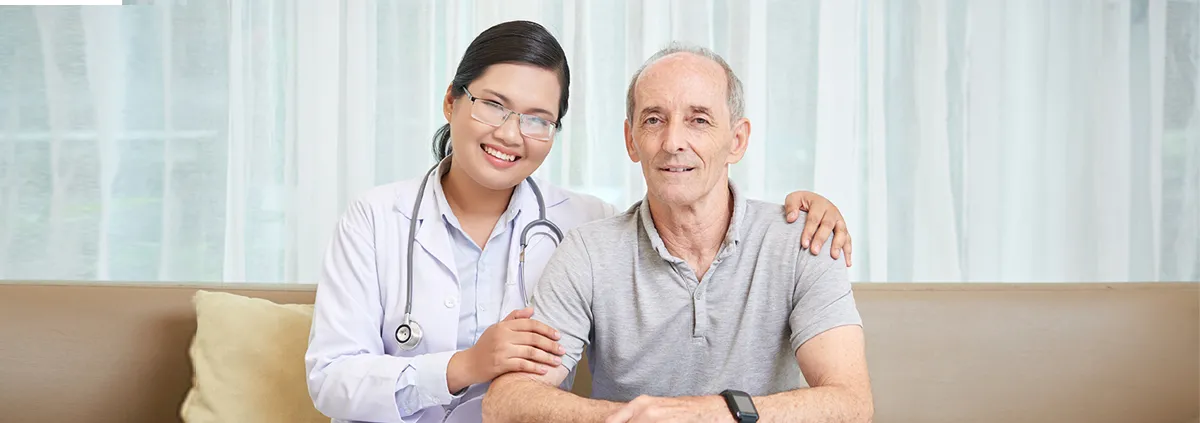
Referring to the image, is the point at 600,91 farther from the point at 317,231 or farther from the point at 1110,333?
→ the point at 1110,333

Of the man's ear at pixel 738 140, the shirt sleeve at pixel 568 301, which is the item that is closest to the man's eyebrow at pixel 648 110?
the man's ear at pixel 738 140

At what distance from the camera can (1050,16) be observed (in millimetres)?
A: 3229

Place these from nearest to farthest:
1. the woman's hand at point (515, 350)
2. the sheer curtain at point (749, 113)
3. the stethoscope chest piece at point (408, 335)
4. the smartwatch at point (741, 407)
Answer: the smartwatch at point (741, 407), the woman's hand at point (515, 350), the stethoscope chest piece at point (408, 335), the sheer curtain at point (749, 113)

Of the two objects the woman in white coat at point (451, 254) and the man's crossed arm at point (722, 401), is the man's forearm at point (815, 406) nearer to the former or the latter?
the man's crossed arm at point (722, 401)

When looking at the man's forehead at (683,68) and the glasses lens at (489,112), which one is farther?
the glasses lens at (489,112)

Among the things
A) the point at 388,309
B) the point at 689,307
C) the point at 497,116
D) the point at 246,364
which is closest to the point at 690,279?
the point at 689,307

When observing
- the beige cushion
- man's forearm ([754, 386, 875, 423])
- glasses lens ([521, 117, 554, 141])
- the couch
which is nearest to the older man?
man's forearm ([754, 386, 875, 423])

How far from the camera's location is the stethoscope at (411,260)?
70.6 inches

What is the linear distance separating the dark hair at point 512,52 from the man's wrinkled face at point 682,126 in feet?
0.87

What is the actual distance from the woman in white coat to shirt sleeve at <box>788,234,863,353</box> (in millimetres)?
96

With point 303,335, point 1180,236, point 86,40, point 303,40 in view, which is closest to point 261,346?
point 303,335

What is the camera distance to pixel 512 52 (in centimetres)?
183

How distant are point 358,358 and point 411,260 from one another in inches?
8.4

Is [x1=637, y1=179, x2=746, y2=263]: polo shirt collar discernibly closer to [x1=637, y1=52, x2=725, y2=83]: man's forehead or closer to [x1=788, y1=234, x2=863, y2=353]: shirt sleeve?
[x1=788, y1=234, x2=863, y2=353]: shirt sleeve
